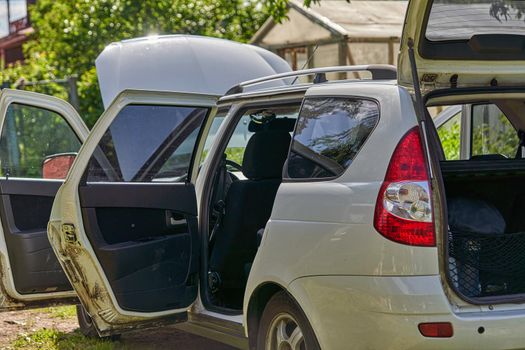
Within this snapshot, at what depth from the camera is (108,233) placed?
5363mm

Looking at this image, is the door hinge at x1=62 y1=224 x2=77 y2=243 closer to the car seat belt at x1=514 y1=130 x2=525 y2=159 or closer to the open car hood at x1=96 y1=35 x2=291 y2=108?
the car seat belt at x1=514 y1=130 x2=525 y2=159

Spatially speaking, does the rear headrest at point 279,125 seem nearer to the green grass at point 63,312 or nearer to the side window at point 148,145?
the side window at point 148,145

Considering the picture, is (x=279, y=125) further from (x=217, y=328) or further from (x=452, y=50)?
(x=452, y=50)

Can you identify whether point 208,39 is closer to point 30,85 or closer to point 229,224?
point 229,224

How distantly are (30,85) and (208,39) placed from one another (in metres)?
5.71

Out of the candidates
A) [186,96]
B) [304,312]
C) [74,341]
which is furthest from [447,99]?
[74,341]

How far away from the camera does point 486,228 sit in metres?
4.59

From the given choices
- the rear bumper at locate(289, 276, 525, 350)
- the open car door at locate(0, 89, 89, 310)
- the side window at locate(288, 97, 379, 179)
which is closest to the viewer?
the rear bumper at locate(289, 276, 525, 350)

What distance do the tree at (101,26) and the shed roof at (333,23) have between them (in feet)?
1.76

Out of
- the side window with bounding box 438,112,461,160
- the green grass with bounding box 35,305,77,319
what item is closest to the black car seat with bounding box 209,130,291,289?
the green grass with bounding box 35,305,77,319

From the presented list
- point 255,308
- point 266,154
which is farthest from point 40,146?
point 255,308

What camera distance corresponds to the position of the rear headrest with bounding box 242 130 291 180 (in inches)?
220

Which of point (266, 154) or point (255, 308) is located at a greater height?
point (266, 154)

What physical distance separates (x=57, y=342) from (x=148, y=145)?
2.18 metres
